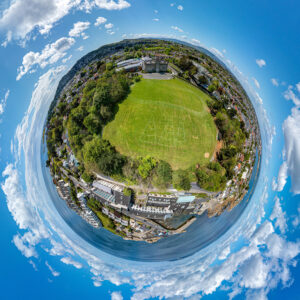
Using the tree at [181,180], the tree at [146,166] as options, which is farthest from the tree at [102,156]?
the tree at [181,180]

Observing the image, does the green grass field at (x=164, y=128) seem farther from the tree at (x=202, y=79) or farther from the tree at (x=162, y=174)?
the tree at (x=202, y=79)

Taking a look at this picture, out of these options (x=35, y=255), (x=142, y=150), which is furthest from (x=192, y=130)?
(x=35, y=255)

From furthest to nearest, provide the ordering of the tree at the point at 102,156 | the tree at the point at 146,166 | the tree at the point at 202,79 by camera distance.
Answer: the tree at the point at 202,79 → the tree at the point at 146,166 → the tree at the point at 102,156

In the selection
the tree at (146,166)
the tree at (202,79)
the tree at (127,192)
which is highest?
the tree at (202,79)

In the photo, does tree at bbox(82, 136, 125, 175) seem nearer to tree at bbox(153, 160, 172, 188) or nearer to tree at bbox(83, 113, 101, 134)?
tree at bbox(83, 113, 101, 134)

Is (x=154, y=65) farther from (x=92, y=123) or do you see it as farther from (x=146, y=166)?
(x=146, y=166)

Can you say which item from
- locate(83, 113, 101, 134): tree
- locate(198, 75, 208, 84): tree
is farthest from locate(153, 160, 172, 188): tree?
locate(198, 75, 208, 84): tree

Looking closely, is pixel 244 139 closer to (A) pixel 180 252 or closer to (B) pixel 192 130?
(B) pixel 192 130

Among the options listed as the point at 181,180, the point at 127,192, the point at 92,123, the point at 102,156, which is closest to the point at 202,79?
the point at 181,180
